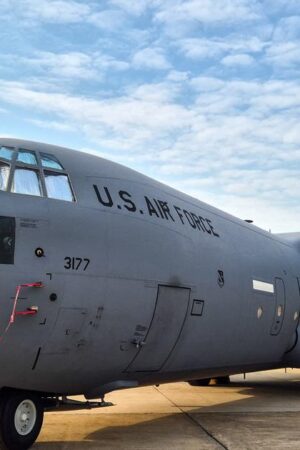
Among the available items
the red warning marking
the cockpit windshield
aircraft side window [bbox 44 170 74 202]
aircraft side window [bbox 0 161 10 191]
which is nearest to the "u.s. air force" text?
aircraft side window [bbox 44 170 74 202]

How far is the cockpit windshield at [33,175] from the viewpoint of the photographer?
8.28 metres

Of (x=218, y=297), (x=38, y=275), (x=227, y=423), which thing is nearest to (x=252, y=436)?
(x=227, y=423)

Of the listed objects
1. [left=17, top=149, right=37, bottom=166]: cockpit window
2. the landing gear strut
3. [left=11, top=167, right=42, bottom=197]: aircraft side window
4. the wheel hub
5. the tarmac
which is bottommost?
the tarmac

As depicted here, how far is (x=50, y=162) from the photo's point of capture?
892cm

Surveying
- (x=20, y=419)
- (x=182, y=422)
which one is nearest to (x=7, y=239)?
(x=20, y=419)

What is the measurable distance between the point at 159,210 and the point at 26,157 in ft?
9.10

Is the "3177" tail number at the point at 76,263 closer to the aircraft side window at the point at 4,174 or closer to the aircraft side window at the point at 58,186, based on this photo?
the aircraft side window at the point at 58,186

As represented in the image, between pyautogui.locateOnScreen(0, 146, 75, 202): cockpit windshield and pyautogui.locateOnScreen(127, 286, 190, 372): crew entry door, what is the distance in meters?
2.47

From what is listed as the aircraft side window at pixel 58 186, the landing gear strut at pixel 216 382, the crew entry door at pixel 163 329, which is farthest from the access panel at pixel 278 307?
the aircraft side window at pixel 58 186

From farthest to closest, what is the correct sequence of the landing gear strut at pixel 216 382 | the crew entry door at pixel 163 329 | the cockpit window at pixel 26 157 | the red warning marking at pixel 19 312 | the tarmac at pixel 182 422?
the landing gear strut at pixel 216 382, the tarmac at pixel 182 422, the crew entry door at pixel 163 329, the cockpit window at pixel 26 157, the red warning marking at pixel 19 312

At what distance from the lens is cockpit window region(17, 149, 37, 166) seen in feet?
28.1

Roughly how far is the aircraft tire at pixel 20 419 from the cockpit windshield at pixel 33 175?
296 centimetres

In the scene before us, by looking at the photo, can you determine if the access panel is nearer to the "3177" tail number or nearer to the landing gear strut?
the landing gear strut

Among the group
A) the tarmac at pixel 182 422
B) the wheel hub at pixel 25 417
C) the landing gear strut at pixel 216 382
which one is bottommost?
the tarmac at pixel 182 422
